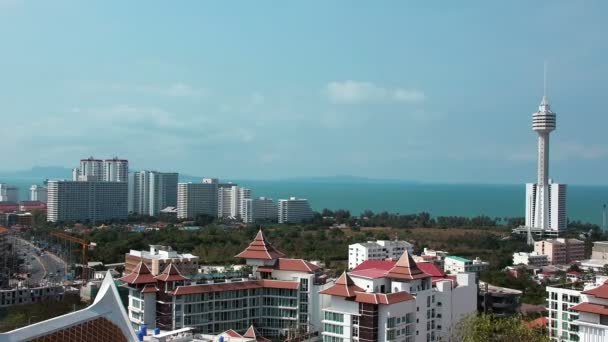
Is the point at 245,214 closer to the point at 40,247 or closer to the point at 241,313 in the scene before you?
the point at 40,247

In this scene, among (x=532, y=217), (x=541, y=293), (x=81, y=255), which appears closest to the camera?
(x=541, y=293)

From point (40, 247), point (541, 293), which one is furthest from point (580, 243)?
point (40, 247)

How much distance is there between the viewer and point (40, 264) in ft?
97.6

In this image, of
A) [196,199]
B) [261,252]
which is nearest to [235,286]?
[261,252]

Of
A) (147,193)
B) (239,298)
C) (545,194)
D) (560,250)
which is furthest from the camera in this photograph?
(147,193)

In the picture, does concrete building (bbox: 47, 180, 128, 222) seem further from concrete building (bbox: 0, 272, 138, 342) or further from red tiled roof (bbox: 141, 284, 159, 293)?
concrete building (bbox: 0, 272, 138, 342)

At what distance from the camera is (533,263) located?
3122 cm

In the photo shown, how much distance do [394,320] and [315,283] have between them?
303 cm

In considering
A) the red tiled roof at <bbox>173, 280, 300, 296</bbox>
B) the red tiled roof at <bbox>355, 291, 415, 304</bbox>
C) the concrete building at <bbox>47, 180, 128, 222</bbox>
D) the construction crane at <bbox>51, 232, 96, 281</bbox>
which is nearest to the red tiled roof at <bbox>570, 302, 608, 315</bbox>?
the red tiled roof at <bbox>355, 291, 415, 304</bbox>

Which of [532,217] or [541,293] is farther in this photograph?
[532,217]

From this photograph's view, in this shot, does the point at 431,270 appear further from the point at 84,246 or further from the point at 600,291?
the point at 84,246

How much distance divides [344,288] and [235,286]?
3217mm

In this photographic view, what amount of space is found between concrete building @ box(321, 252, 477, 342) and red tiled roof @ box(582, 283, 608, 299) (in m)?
3.40

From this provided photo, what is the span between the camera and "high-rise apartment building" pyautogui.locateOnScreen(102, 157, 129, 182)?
60.2 meters
